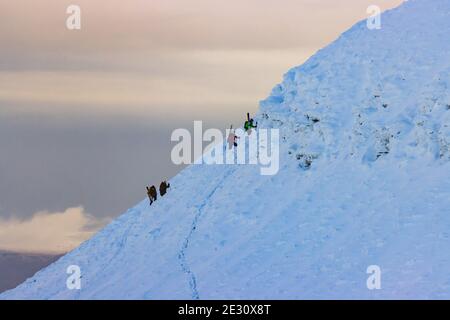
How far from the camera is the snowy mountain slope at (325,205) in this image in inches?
1923

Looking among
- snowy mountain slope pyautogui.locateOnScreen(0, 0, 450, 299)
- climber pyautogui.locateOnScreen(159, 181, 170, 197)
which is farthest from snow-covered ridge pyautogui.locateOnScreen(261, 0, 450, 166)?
climber pyautogui.locateOnScreen(159, 181, 170, 197)

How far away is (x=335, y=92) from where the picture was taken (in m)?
61.2

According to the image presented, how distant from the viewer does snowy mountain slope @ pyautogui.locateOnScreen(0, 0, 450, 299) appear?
48.8m

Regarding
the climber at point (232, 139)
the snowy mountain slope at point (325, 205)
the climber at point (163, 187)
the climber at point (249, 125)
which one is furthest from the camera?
the climber at point (163, 187)

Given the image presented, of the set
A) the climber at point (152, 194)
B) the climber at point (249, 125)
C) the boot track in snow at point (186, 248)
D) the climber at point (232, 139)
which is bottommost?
the boot track in snow at point (186, 248)

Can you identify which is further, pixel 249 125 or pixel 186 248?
pixel 249 125

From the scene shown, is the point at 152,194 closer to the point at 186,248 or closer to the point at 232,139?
the point at 232,139

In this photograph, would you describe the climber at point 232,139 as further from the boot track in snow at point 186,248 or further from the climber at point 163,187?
the climber at point 163,187

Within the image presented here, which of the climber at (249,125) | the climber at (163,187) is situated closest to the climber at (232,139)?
the climber at (249,125)

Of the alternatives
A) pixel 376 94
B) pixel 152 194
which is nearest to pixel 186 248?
pixel 152 194

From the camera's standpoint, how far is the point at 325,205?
5428cm

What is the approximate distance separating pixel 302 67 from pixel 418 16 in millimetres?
7104

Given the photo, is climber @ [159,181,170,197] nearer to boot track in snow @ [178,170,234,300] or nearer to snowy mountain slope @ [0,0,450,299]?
snowy mountain slope @ [0,0,450,299]

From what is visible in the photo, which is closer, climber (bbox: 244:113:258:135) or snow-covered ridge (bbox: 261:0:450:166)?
snow-covered ridge (bbox: 261:0:450:166)
